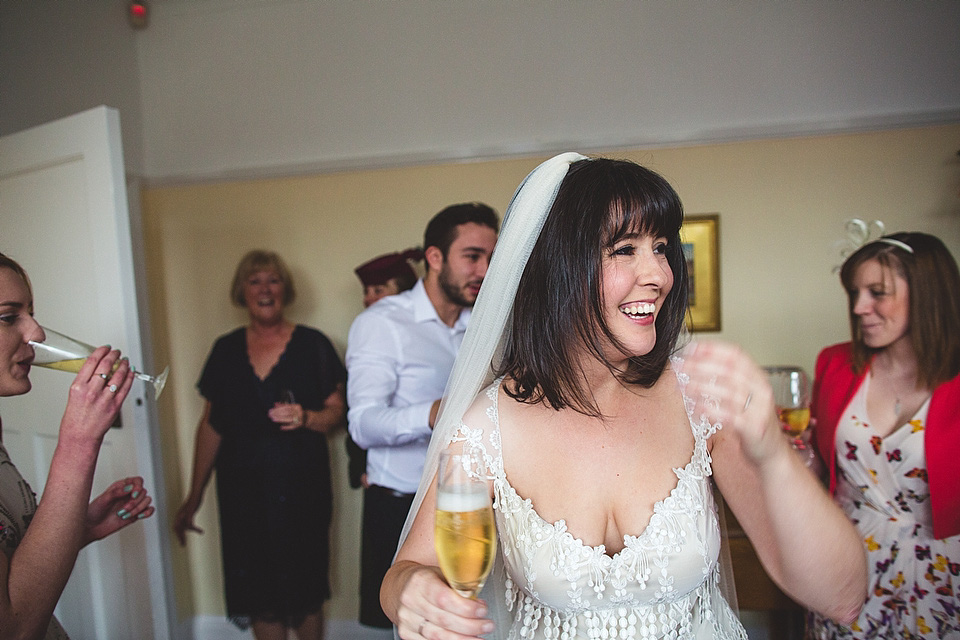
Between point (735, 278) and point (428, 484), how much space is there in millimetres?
1875

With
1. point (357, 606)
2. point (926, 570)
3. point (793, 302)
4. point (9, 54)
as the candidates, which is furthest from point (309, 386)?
point (926, 570)

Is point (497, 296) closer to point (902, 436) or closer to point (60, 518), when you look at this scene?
point (60, 518)

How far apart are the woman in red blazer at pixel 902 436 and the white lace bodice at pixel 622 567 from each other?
0.79 meters

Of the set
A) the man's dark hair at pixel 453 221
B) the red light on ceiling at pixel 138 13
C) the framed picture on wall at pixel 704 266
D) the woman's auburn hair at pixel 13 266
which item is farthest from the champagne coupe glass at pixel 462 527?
the framed picture on wall at pixel 704 266

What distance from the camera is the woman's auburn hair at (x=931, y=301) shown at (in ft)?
5.97

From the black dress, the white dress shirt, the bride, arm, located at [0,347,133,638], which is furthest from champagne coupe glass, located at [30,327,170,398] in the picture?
the black dress

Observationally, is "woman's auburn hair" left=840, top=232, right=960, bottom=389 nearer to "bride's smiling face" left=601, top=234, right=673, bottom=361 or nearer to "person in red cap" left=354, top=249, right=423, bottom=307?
"bride's smiling face" left=601, top=234, right=673, bottom=361

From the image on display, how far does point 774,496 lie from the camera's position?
1092 mm

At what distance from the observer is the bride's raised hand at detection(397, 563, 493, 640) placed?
0.89 metres

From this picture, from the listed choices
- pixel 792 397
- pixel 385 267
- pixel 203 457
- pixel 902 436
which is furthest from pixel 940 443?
pixel 203 457

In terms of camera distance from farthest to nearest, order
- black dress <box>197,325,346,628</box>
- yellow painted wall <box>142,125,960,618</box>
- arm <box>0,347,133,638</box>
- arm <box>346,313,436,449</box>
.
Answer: black dress <box>197,325,346,628</box> → yellow painted wall <box>142,125,960,618</box> → arm <box>346,313,436,449</box> → arm <box>0,347,133,638</box>

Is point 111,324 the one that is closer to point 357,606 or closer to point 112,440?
point 112,440

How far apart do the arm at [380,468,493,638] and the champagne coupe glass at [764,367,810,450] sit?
1016 millimetres

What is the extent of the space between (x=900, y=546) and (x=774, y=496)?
990 mm
